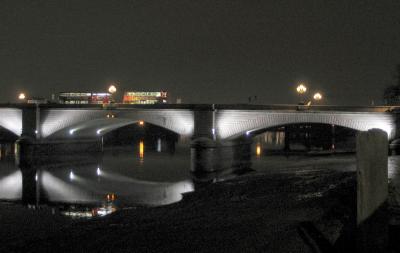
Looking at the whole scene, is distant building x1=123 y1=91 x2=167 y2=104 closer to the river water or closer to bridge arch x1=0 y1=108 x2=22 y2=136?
bridge arch x1=0 y1=108 x2=22 y2=136

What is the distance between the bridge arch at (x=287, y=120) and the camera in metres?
39.2

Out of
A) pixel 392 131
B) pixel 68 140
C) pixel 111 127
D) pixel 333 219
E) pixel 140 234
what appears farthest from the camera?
pixel 111 127

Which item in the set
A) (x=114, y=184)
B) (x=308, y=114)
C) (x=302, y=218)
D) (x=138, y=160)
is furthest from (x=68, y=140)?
(x=302, y=218)

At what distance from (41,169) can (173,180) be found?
578 inches

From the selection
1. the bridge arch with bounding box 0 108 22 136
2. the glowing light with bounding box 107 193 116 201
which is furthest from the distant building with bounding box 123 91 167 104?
the glowing light with bounding box 107 193 116 201

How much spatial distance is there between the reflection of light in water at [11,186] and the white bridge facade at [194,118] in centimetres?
1338

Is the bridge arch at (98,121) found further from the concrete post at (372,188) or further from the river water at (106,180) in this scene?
the concrete post at (372,188)

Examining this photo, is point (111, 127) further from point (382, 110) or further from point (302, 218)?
point (302, 218)

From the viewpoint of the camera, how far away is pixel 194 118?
43.8 m

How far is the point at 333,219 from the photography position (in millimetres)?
11047

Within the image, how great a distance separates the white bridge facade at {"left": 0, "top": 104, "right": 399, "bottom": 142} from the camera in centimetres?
4000

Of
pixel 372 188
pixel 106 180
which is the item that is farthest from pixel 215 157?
pixel 372 188

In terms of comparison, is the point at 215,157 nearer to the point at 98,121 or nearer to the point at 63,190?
the point at 63,190

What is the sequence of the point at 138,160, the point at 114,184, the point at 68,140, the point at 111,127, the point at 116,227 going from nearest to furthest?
1. the point at 116,227
2. the point at 114,184
3. the point at 138,160
4. the point at 68,140
5. the point at 111,127
